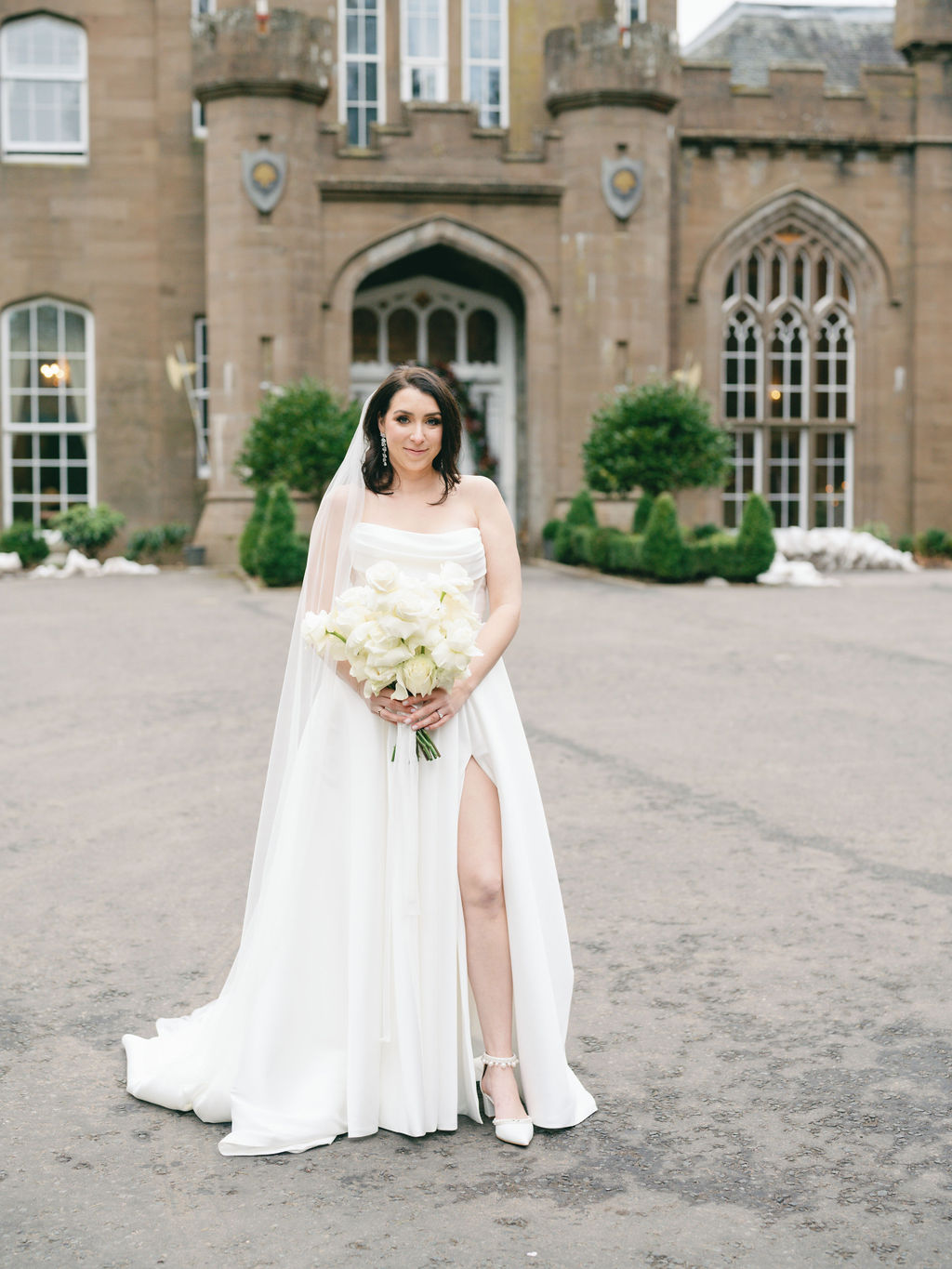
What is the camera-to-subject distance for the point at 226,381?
22.2 m

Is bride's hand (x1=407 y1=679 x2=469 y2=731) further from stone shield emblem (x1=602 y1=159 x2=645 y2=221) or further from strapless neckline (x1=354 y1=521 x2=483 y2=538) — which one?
stone shield emblem (x1=602 y1=159 x2=645 y2=221)

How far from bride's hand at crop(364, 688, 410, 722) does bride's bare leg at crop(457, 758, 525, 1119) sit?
0.71 feet

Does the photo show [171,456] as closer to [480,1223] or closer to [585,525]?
[585,525]

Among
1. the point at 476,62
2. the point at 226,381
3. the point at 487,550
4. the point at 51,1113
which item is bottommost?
the point at 51,1113

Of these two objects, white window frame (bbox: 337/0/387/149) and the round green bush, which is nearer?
the round green bush

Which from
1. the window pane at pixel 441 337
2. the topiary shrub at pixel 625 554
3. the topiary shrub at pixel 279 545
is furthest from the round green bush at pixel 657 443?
the window pane at pixel 441 337

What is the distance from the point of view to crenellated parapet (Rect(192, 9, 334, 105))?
2156 centimetres

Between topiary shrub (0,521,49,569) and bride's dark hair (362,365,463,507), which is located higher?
bride's dark hair (362,365,463,507)

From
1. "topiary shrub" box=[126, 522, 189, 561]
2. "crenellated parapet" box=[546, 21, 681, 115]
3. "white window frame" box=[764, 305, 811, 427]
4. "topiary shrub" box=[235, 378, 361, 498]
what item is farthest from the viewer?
"white window frame" box=[764, 305, 811, 427]

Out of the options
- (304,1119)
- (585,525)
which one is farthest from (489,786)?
(585,525)

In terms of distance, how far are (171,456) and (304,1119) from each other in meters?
22.5

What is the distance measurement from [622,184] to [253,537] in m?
8.27

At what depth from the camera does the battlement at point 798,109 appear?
24438mm

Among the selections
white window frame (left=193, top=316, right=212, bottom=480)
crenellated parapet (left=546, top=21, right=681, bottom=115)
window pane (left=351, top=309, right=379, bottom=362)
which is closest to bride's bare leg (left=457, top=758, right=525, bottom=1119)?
crenellated parapet (left=546, top=21, right=681, bottom=115)
